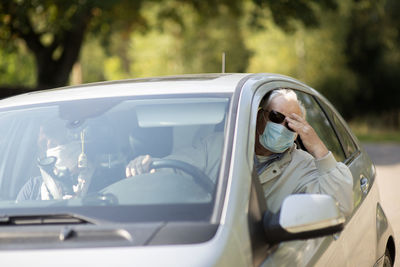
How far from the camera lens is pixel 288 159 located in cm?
330

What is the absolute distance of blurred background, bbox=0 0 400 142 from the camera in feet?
72.4

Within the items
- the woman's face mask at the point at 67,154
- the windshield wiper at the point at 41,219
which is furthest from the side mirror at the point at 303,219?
the woman's face mask at the point at 67,154

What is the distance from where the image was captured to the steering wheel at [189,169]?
8.53 ft

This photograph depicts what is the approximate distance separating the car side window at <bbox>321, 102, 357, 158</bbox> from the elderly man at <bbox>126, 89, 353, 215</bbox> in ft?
2.90

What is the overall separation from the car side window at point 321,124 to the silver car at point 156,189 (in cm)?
6

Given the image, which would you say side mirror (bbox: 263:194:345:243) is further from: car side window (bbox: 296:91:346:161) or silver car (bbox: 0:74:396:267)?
car side window (bbox: 296:91:346:161)

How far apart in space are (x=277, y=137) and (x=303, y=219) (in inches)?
34.7

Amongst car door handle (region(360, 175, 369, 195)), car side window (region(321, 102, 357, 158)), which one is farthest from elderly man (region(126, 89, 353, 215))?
car side window (region(321, 102, 357, 158))

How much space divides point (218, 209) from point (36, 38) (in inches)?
848

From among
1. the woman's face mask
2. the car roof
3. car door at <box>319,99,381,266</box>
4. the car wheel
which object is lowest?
the car wheel

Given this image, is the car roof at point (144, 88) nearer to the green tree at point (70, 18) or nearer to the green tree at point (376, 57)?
the green tree at point (70, 18)

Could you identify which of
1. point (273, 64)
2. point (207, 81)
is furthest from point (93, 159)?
point (273, 64)

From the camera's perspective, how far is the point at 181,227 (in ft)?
7.55

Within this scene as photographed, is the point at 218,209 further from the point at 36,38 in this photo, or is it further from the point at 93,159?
the point at 36,38
